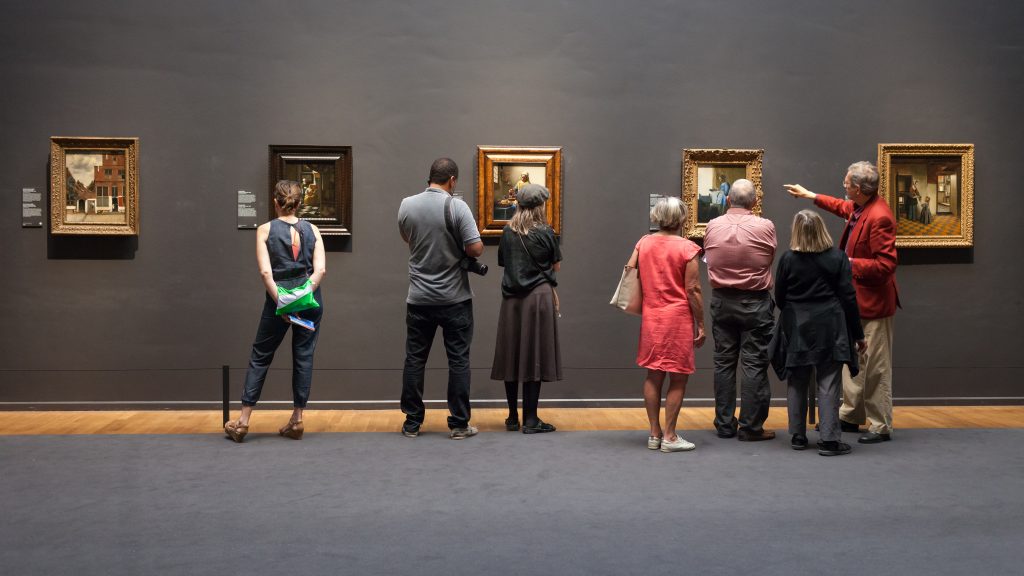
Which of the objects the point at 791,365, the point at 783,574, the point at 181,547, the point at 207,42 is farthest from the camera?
the point at 207,42

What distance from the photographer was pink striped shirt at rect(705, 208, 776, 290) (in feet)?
21.8

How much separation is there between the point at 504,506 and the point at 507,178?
11.6 ft

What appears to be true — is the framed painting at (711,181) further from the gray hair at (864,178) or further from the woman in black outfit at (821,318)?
the woman in black outfit at (821,318)

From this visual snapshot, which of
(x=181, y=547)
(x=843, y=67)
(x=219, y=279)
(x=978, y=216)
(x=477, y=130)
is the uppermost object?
(x=843, y=67)

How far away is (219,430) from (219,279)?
4.55 ft

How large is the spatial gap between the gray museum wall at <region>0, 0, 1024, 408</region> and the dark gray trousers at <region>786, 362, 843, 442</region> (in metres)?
1.75

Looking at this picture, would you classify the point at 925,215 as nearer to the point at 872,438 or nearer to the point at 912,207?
the point at 912,207

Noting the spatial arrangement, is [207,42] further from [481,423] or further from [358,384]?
[481,423]

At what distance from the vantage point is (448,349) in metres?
6.82

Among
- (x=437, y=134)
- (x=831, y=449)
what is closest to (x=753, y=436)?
(x=831, y=449)

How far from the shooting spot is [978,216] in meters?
8.34

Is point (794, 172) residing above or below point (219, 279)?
above

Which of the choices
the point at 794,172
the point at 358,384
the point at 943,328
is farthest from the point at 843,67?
the point at 358,384

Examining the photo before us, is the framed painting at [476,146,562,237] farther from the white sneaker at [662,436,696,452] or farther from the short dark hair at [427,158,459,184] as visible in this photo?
the white sneaker at [662,436,696,452]
